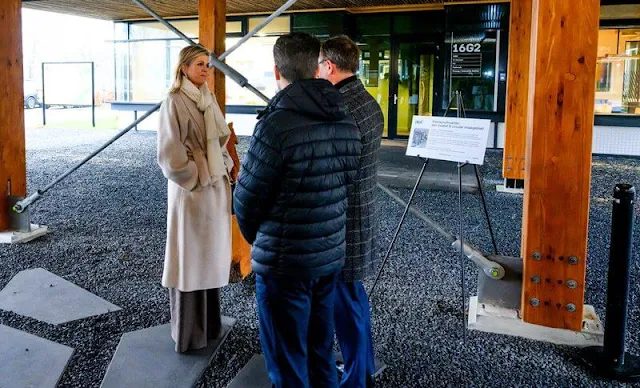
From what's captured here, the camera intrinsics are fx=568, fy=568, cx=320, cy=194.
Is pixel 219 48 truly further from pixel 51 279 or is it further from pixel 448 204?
pixel 448 204

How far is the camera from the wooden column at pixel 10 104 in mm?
5631

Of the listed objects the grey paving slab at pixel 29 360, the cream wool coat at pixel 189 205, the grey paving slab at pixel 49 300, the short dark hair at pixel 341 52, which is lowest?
the grey paving slab at pixel 29 360

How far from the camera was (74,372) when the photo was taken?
3092 mm

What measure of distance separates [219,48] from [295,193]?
283 centimetres

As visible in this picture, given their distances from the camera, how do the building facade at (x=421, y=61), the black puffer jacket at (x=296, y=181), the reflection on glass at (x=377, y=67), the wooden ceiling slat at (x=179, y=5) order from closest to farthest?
1. the black puffer jacket at (x=296, y=181)
2. the building facade at (x=421, y=61)
3. the wooden ceiling slat at (x=179, y=5)
4. the reflection on glass at (x=377, y=67)

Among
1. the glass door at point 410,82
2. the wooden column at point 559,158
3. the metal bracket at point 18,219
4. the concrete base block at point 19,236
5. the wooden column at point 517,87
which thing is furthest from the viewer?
the glass door at point 410,82

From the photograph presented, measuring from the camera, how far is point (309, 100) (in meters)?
2.11

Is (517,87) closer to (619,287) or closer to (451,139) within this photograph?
(451,139)

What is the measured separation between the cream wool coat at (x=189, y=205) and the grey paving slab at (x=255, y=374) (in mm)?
488

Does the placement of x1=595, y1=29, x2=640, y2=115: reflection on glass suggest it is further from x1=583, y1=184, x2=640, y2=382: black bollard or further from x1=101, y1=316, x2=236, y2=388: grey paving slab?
x1=101, y1=316, x2=236, y2=388: grey paving slab

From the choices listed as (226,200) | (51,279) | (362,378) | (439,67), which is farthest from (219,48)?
(439,67)

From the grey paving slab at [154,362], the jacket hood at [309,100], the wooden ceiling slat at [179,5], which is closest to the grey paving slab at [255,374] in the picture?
the grey paving slab at [154,362]

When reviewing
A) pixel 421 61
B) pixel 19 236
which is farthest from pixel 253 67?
pixel 19 236

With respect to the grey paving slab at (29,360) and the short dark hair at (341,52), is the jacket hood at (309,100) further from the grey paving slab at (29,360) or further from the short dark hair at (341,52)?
the grey paving slab at (29,360)
